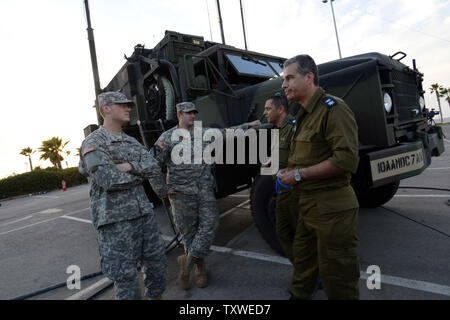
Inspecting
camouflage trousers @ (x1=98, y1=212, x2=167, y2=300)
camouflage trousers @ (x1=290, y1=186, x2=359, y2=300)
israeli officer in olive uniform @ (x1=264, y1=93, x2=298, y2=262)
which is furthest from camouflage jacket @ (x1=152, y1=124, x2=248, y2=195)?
camouflage trousers @ (x1=290, y1=186, x2=359, y2=300)

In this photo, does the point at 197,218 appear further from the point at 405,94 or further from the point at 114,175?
the point at 405,94

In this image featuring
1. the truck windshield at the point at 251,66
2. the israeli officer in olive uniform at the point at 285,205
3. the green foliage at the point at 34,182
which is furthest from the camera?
the green foliage at the point at 34,182

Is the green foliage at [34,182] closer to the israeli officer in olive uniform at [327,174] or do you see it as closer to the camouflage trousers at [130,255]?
the camouflage trousers at [130,255]

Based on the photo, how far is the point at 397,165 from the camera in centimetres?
204

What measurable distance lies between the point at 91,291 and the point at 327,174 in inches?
89.3

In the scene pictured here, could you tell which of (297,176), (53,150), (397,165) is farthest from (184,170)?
(53,150)

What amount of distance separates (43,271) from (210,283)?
210 cm

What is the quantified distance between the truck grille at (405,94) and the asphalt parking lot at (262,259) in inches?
46.2

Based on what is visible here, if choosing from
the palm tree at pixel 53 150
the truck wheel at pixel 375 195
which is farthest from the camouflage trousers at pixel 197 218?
the palm tree at pixel 53 150

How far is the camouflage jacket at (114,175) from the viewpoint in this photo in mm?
1557

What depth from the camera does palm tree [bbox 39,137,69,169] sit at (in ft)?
106

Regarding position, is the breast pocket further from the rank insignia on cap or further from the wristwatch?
the rank insignia on cap

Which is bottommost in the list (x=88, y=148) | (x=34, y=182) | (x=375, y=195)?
(x=375, y=195)
